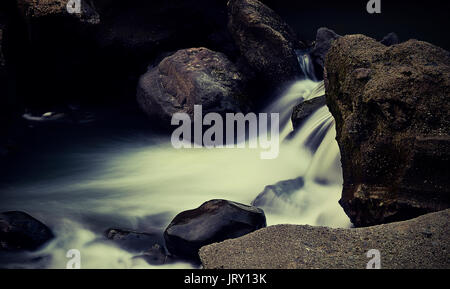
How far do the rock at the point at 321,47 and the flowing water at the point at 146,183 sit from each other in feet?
2.79

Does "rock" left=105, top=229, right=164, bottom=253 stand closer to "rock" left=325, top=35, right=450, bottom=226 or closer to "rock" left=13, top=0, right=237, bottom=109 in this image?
"rock" left=325, top=35, right=450, bottom=226

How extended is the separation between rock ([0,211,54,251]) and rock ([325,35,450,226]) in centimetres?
244

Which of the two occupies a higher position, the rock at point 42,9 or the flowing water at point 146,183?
the rock at point 42,9

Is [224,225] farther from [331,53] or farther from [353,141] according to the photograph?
[331,53]

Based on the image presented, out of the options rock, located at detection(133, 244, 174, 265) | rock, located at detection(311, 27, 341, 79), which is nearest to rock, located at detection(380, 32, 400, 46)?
rock, located at detection(311, 27, 341, 79)

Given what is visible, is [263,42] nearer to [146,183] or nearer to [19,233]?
[146,183]

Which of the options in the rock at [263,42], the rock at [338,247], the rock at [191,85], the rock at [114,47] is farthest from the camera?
the rock at [114,47]

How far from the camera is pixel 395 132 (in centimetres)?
308

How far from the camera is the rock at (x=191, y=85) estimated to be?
611cm

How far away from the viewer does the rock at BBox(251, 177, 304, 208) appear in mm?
4336

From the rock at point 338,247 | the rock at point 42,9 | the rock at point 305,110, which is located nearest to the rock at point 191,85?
the rock at point 305,110

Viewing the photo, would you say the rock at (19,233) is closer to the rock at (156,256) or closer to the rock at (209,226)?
the rock at (156,256)

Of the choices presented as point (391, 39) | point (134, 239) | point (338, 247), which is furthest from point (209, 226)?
point (391, 39)

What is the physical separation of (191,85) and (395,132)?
3561 millimetres
